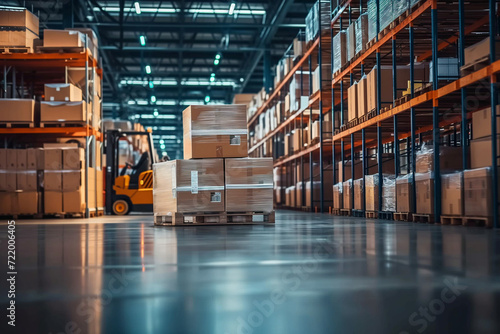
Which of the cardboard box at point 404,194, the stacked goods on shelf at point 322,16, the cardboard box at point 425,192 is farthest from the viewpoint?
the stacked goods on shelf at point 322,16

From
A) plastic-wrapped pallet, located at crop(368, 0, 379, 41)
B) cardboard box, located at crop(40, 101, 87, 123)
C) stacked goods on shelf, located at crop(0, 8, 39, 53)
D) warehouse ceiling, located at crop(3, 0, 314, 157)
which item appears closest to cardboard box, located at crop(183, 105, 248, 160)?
plastic-wrapped pallet, located at crop(368, 0, 379, 41)

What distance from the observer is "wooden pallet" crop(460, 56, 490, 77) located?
748cm

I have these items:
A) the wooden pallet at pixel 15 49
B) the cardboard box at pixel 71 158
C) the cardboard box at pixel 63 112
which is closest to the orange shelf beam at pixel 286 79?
the cardboard box at pixel 63 112

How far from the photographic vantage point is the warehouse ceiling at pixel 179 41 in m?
20.5

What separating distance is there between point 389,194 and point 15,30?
8710 mm

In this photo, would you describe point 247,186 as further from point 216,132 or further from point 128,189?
point 128,189

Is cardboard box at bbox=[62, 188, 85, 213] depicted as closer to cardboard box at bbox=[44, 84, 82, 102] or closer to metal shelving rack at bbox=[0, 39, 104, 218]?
metal shelving rack at bbox=[0, 39, 104, 218]

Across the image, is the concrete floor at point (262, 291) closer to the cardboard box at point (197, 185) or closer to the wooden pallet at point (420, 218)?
the cardboard box at point (197, 185)

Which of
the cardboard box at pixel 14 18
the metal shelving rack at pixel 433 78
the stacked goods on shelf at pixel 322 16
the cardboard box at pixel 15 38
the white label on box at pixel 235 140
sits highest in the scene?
the stacked goods on shelf at pixel 322 16

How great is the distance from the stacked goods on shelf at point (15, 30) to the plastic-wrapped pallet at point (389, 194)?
8089 mm

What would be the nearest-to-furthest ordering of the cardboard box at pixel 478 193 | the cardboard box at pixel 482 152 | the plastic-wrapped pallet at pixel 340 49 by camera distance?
the cardboard box at pixel 478 193
the cardboard box at pixel 482 152
the plastic-wrapped pallet at pixel 340 49

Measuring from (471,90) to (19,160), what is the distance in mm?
9361

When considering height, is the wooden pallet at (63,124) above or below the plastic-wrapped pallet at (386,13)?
below

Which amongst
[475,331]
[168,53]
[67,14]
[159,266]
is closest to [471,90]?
[159,266]
